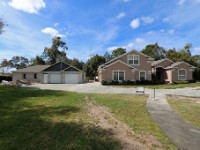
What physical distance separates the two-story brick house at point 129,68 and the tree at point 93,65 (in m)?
23.1

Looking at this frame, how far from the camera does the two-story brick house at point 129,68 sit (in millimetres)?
36438

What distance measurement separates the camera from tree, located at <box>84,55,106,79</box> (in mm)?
61094

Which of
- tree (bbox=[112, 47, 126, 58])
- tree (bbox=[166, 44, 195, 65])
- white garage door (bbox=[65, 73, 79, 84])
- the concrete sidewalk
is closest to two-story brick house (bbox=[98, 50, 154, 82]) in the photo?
white garage door (bbox=[65, 73, 79, 84])

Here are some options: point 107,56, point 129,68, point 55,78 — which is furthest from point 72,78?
point 107,56

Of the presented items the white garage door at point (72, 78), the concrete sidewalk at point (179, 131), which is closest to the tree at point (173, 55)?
the white garage door at point (72, 78)

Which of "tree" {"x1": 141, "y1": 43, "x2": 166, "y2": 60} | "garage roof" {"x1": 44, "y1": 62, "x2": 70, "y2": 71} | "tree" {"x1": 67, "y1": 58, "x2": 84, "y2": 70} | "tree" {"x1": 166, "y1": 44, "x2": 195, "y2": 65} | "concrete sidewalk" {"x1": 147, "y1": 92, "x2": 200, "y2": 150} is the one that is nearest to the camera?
"concrete sidewalk" {"x1": 147, "y1": 92, "x2": 200, "y2": 150}

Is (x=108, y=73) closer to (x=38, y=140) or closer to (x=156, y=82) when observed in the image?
(x=156, y=82)

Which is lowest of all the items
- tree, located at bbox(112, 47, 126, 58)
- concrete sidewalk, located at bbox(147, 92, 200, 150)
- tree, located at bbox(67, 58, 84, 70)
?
concrete sidewalk, located at bbox(147, 92, 200, 150)

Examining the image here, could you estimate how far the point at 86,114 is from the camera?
31.1 ft

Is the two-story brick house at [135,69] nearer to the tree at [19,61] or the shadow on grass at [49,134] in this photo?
the shadow on grass at [49,134]

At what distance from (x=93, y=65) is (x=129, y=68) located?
26.6 m

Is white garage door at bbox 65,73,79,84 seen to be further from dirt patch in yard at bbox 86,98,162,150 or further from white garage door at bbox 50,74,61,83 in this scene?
dirt patch in yard at bbox 86,98,162,150

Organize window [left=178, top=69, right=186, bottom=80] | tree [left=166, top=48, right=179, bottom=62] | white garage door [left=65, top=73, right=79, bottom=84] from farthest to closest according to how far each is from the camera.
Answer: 1. tree [left=166, top=48, right=179, bottom=62]
2. white garage door [left=65, top=73, right=79, bottom=84]
3. window [left=178, top=69, right=186, bottom=80]

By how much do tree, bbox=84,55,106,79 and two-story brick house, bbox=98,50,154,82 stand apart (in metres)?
23.1
